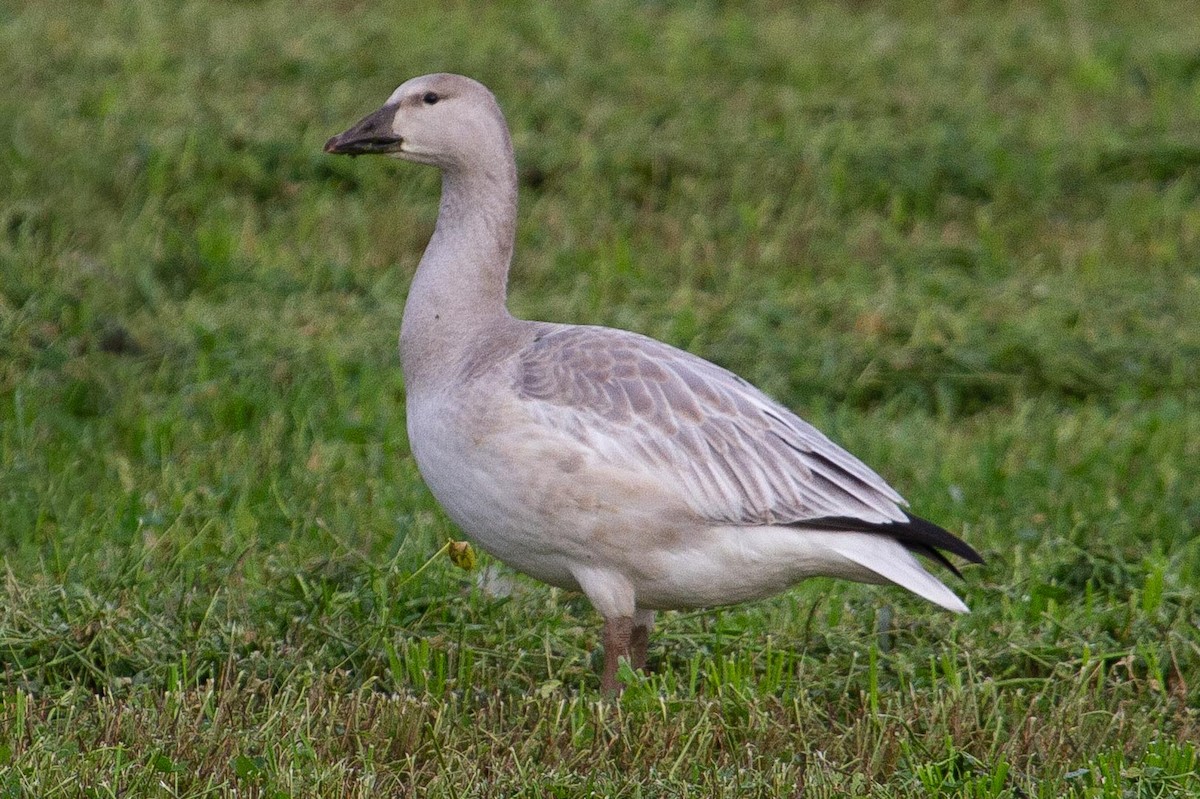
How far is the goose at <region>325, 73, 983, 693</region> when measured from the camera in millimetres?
4797

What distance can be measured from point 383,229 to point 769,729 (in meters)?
5.13

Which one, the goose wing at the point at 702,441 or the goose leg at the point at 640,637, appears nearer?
the goose wing at the point at 702,441

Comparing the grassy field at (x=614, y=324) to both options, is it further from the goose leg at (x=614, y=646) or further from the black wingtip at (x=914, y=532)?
the black wingtip at (x=914, y=532)

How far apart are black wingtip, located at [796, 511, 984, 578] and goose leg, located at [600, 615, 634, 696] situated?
0.53 meters

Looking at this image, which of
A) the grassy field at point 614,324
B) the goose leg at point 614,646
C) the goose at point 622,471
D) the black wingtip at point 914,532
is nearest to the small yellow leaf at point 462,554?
the grassy field at point 614,324

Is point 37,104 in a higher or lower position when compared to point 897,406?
higher

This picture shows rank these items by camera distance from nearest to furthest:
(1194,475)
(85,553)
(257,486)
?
(85,553)
(257,486)
(1194,475)

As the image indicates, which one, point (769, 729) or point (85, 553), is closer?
point (769, 729)

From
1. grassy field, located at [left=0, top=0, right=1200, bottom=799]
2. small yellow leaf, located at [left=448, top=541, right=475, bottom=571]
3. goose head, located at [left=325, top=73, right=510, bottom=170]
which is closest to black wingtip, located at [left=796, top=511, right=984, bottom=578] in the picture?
grassy field, located at [left=0, top=0, right=1200, bottom=799]

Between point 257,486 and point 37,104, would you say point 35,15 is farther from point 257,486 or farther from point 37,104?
point 257,486

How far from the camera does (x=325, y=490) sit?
6.48 meters

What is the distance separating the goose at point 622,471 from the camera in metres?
4.80

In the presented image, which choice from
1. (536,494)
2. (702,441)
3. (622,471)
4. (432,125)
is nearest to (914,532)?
(702,441)

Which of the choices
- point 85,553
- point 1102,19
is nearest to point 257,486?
point 85,553
